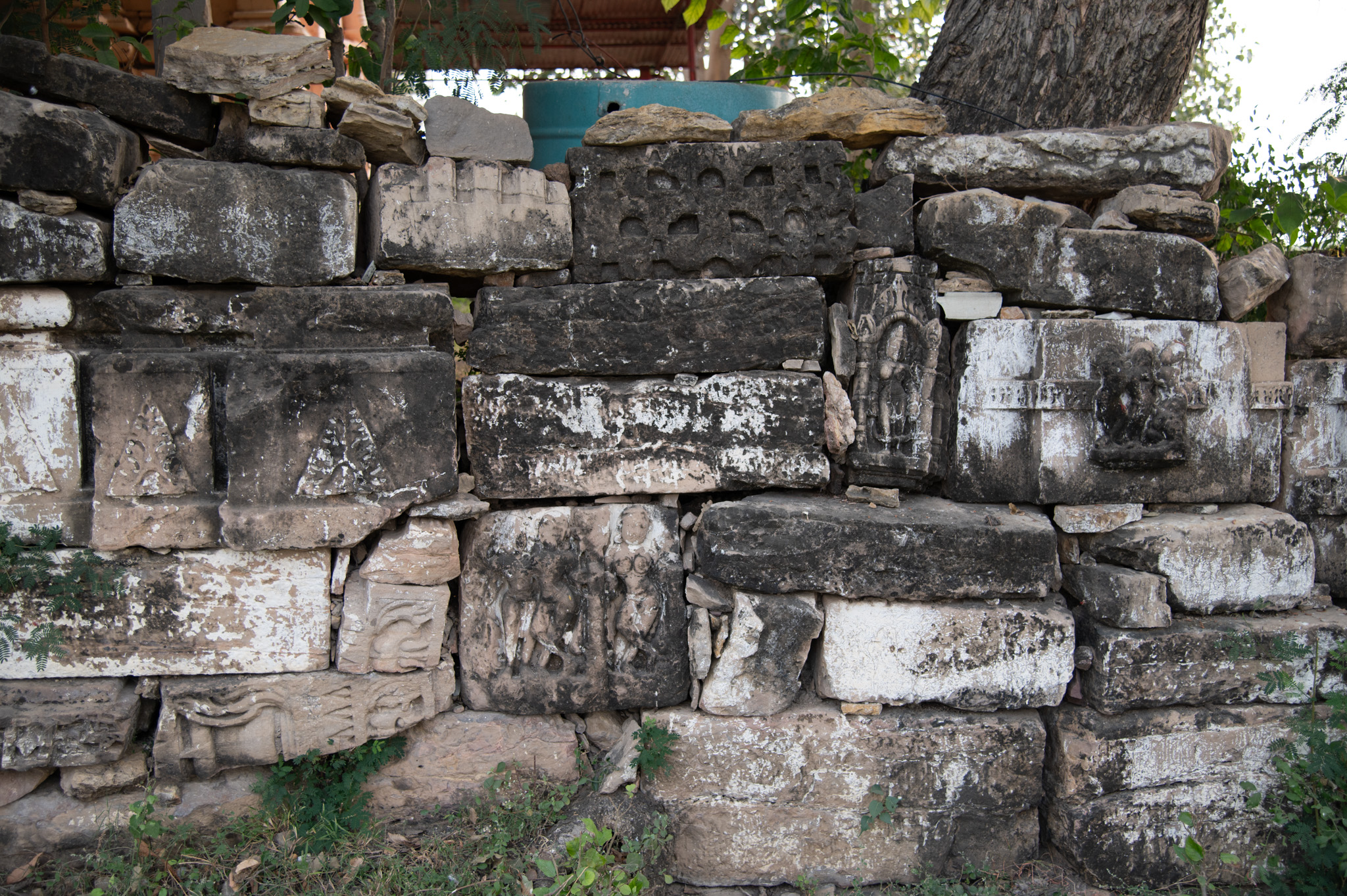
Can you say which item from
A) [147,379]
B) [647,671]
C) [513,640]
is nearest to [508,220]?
[147,379]

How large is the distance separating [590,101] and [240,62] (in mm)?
1198

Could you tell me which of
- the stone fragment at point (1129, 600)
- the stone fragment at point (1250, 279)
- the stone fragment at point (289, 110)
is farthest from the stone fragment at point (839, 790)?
the stone fragment at point (289, 110)

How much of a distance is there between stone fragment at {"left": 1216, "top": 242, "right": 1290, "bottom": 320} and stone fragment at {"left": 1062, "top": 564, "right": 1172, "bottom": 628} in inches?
41.4

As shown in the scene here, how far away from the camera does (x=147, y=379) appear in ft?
7.93

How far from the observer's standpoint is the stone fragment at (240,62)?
245cm

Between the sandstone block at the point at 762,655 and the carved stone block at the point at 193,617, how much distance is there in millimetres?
1354

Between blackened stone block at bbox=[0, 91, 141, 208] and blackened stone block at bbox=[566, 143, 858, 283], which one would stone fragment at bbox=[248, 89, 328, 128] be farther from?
blackened stone block at bbox=[566, 143, 858, 283]

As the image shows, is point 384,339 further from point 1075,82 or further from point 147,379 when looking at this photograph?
point 1075,82

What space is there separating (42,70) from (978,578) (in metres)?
3.40

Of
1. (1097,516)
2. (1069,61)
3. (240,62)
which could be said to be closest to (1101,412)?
(1097,516)

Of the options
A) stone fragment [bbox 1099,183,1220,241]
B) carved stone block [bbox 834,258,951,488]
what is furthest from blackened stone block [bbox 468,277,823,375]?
stone fragment [bbox 1099,183,1220,241]

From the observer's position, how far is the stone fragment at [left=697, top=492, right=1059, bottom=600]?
8.48 ft

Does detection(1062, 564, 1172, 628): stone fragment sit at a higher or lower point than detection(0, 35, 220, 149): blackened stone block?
lower

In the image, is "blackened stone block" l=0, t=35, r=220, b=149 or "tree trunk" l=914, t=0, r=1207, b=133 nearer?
"blackened stone block" l=0, t=35, r=220, b=149
